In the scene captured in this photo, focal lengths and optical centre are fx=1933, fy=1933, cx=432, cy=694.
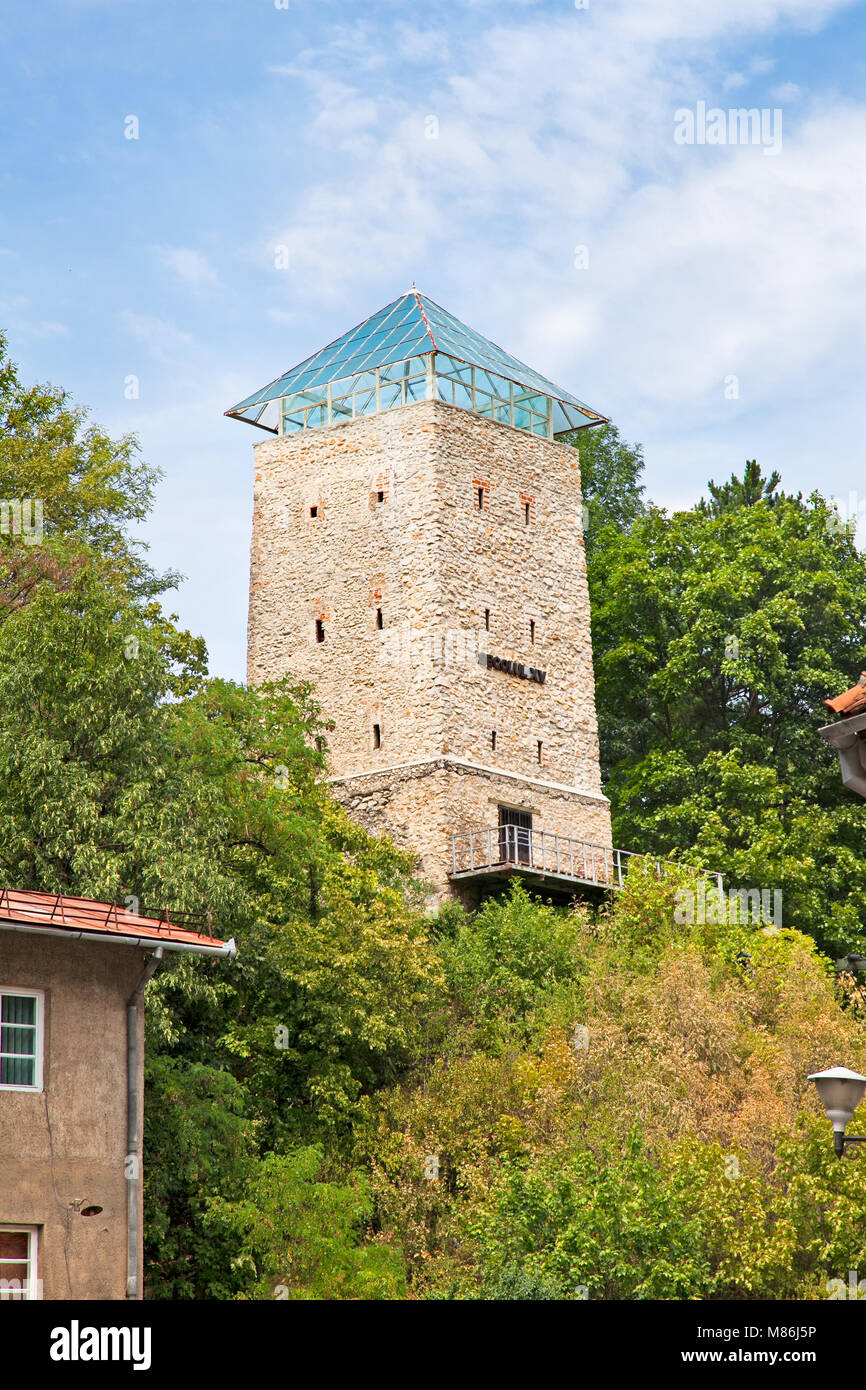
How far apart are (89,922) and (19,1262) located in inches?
127

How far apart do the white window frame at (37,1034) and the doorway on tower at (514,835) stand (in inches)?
662

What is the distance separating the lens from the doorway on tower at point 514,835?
35.5m

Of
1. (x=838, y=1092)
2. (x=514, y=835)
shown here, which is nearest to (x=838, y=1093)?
(x=838, y=1092)

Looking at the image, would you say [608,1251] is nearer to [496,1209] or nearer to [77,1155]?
[496,1209]

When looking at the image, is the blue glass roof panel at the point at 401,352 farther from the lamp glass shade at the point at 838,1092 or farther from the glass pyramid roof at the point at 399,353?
the lamp glass shade at the point at 838,1092

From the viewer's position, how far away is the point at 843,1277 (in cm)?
2033

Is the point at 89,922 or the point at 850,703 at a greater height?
the point at 850,703

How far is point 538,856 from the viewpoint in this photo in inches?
1422

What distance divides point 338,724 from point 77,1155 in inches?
756

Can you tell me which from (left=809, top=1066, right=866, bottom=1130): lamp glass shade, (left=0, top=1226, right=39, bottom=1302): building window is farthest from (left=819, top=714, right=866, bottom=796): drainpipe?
(left=0, top=1226, right=39, bottom=1302): building window

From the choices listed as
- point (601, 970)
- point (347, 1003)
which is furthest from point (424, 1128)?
point (601, 970)

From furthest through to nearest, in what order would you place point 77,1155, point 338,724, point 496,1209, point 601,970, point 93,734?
point 338,724
point 601,970
point 93,734
point 496,1209
point 77,1155

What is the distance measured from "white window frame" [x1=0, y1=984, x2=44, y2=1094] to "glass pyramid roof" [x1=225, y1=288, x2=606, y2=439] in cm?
2239

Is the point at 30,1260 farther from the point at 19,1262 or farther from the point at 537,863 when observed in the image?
the point at 537,863
